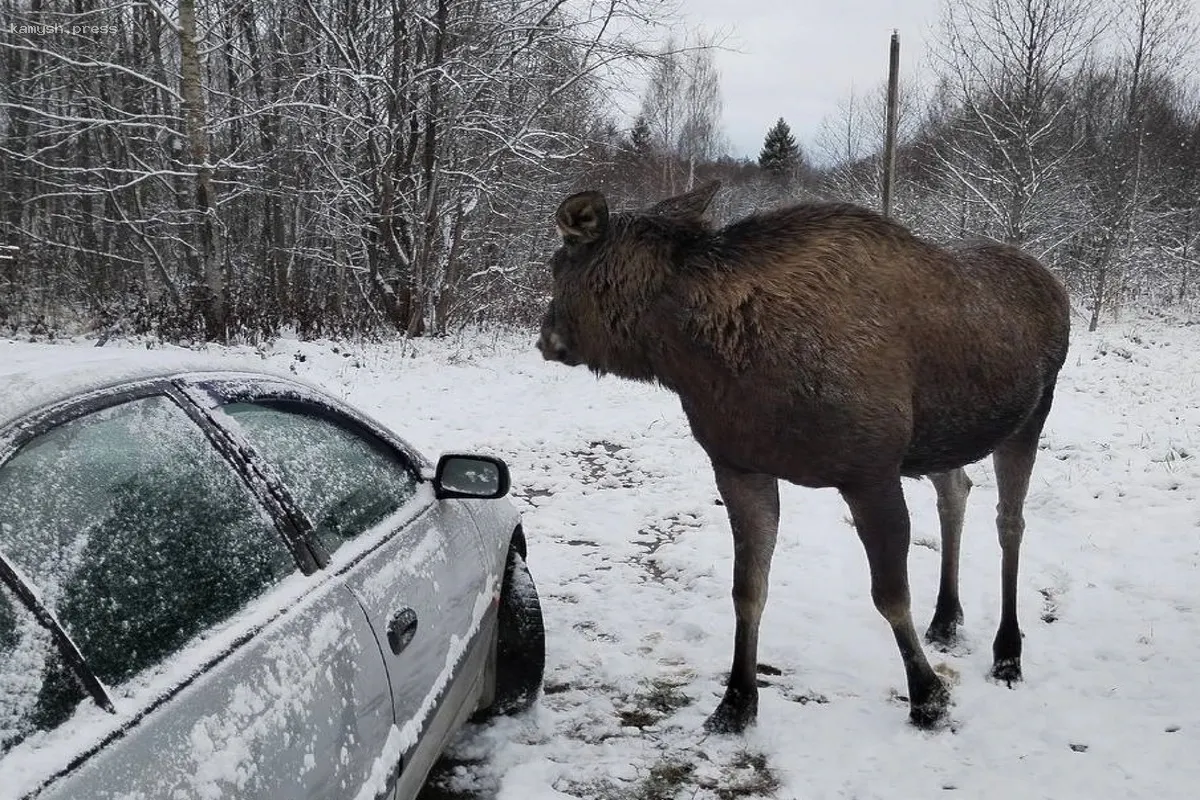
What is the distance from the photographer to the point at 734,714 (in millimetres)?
3293

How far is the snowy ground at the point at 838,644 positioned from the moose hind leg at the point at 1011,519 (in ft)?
0.36

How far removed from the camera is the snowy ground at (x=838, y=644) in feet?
9.79

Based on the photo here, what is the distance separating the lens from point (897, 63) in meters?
16.8

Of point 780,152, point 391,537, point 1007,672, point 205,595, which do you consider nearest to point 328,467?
point 391,537

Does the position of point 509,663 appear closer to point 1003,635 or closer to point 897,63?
point 1003,635

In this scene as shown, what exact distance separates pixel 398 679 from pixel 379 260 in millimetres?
14063

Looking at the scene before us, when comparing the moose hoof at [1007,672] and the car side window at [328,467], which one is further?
the moose hoof at [1007,672]

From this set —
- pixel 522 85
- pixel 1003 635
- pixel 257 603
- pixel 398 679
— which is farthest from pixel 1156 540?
pixel 522 85

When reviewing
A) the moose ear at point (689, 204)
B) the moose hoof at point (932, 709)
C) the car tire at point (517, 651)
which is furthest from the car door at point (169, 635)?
the moose hoof at point (932, 709)

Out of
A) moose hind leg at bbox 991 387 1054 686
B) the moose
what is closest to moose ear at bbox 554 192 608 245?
the moose

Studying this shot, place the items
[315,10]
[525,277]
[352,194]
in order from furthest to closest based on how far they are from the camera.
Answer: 1. [525,277]
2. [352,194]
3. [315,10]

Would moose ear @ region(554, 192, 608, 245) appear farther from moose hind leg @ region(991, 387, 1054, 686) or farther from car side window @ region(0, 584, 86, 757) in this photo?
car side window @ region(0, 584, 86, 757)

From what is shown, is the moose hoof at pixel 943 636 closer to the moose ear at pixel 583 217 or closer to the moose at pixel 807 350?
the moose at pixel 807 350

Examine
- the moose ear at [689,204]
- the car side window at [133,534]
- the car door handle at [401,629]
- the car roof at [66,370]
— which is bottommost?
the car door handle at [401,629]
